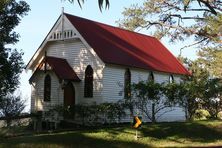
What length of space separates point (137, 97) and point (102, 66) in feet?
10.7

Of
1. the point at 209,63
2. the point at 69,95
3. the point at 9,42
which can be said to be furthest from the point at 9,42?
the point at 209,63

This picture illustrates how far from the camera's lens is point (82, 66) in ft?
103

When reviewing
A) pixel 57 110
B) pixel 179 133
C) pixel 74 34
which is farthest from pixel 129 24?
pixel 179 133

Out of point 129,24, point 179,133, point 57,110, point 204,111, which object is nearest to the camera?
point 179,133

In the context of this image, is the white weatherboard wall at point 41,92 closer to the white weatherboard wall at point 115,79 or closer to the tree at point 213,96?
the white weatherboard wall at point 115,79

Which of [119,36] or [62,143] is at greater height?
[119,36]

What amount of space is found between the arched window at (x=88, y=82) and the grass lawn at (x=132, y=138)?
7.82m

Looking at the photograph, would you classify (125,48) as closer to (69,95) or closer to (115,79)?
(115,79)

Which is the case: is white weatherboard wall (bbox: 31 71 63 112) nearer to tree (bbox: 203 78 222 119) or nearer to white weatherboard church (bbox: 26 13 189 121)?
white weatherboard church (bbox: 26 13 189 121)

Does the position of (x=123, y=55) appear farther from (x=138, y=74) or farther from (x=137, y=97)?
(x=137, y=97)

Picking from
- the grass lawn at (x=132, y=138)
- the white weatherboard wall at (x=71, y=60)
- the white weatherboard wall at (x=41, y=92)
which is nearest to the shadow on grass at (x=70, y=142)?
the grass lawn at (x=132, y=138)

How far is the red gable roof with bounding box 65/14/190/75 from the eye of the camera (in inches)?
1226

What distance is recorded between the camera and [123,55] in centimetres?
3269

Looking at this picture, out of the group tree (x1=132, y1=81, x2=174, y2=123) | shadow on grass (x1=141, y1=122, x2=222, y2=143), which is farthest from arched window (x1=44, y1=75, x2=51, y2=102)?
shadow on grass (x1=141, y1=122, x2=222, y2=143)
